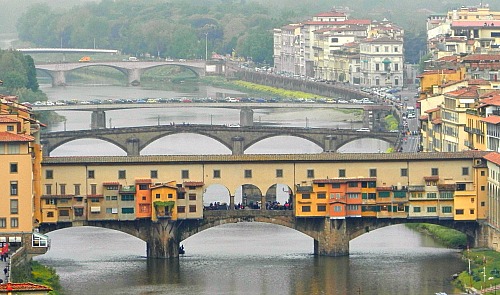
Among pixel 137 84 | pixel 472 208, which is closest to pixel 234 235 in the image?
pixel 472 208

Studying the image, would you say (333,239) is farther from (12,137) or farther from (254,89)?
(254,89)

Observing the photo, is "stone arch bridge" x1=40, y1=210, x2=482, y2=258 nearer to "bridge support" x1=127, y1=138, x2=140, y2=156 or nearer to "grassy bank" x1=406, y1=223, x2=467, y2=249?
"grassy bank" x1=406, y1=223, x2=467, y2=249

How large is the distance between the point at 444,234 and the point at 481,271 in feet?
30.3

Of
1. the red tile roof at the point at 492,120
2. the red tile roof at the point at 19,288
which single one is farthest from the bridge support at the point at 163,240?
the red tile roof at the point at 19,288

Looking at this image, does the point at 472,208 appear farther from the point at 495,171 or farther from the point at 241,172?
the point at 241,172

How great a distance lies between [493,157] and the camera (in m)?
64.0

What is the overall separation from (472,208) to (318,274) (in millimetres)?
6137

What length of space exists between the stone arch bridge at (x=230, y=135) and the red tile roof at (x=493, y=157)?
86.6ft

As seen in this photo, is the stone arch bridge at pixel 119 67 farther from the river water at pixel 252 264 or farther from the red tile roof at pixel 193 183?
the red tile roof at pixel 193 183

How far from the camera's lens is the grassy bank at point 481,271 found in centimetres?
5750

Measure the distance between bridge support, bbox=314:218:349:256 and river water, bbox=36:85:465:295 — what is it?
1.56 feet

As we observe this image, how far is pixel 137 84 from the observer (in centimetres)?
14800

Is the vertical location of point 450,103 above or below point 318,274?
above

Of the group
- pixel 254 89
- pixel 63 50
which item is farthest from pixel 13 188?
pixel 63 50
